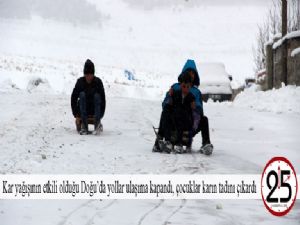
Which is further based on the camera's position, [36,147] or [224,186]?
[36,147]

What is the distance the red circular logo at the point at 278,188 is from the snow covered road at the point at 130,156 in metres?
0.09

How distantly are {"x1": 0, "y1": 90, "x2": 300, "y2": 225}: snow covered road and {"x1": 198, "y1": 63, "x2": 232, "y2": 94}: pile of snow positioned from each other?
7.94 metres

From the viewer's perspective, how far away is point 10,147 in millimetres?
8438

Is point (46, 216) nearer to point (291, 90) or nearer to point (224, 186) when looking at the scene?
point (224, 186)

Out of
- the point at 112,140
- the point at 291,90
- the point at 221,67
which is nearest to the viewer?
the point at 112,140

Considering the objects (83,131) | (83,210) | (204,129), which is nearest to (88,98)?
(83,131)

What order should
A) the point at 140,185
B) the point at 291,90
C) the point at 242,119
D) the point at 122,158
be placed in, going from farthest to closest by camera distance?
1. the point at 291,90
2. the point at 242,119
3. the point at 122,158
4. the point at 140,185

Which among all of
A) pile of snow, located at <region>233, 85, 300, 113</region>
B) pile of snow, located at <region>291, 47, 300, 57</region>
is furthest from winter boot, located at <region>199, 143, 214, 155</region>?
pile of snow, located at <region>291, 47, 300, 57</region>

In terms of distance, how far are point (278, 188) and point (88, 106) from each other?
6.03 metres

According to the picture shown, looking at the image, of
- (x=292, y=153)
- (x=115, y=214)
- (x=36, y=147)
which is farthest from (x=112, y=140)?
(x=115, y=214)

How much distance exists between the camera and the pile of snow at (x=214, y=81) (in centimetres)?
2391

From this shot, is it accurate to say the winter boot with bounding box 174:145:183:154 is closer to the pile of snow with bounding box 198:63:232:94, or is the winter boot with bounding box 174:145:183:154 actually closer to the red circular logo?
the red circular logo

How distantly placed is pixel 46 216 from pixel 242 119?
9.91 metres

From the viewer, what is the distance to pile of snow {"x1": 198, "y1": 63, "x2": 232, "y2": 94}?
2391 centimetres
